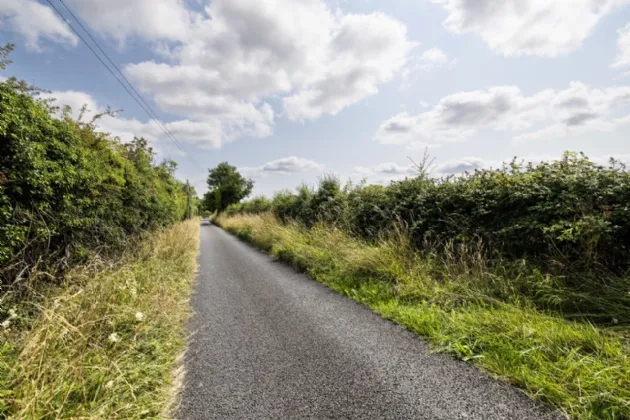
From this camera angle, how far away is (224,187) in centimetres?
5016

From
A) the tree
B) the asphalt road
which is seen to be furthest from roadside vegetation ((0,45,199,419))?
the tree

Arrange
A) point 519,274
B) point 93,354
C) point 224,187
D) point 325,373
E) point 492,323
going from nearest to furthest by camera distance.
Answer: point 93,354
point 325,373
point 492,323
point 519,274
point 224,187

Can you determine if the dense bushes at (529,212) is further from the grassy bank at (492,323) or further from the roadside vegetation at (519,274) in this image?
the grassy bank at (492,323)

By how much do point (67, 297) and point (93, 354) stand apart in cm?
73

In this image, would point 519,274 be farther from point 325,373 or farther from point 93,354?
point 93,354

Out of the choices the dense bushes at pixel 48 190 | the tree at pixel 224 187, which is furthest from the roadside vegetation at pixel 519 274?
the tree at pixel 224 187

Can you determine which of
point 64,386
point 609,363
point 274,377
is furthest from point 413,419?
point 64,386

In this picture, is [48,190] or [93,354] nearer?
[93,354]

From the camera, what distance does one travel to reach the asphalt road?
204 cm

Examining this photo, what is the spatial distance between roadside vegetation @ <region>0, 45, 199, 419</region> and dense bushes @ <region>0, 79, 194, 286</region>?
0.01 metres

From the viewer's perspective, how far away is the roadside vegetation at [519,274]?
7.41 feet

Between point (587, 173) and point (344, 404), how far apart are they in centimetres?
486

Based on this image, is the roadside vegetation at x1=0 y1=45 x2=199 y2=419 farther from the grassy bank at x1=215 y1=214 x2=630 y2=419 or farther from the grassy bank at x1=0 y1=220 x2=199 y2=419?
the grassy bank at x1=215 y1=214 x2=630 y2=419

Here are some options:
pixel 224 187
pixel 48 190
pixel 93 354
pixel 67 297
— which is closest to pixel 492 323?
pixel 93 354
